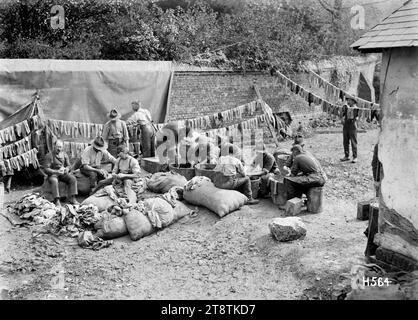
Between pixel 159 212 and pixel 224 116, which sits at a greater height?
pixel 224 116

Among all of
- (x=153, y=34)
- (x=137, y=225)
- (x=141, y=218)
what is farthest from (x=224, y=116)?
(x=137, y=225)

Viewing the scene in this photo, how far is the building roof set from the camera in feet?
18.7

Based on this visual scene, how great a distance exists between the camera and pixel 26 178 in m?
10.8

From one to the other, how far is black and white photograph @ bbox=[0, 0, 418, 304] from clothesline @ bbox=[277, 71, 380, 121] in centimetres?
8

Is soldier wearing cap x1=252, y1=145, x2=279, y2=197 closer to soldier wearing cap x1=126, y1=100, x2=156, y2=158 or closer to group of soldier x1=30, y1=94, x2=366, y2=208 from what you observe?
group of soldier x1=30, y1=94, x2=366, y2=208

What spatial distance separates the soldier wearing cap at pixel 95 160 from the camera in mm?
9891

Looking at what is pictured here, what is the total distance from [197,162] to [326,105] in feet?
19.7

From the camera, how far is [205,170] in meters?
9.95

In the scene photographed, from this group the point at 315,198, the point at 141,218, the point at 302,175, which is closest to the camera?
the point at 141,218

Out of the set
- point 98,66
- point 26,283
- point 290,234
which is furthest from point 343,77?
point 26,283

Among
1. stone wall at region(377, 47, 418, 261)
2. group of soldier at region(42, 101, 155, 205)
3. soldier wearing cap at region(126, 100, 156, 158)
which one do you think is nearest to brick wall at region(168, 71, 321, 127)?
soldier wearing cap at region(126, 100, 156, 158)

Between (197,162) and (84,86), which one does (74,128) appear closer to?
(84,86)

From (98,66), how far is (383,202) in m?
8.40

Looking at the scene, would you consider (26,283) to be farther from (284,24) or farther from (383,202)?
(284,24)
